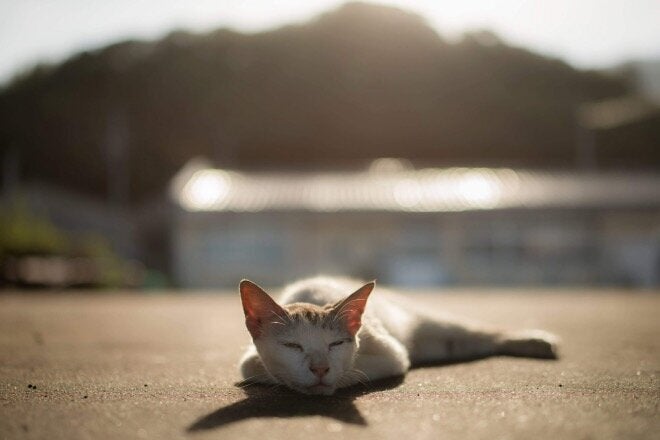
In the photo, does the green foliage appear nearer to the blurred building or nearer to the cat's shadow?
the blurred building

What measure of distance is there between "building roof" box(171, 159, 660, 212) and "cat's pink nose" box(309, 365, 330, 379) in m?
17.8

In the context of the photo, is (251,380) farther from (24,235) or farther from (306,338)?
(24,235)

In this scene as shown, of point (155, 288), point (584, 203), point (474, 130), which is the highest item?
point (474, 130)

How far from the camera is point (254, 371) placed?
11.2ft

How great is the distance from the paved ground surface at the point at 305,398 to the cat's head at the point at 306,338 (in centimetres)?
9

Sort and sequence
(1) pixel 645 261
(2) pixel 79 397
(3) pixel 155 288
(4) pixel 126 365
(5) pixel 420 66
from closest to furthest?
(2) pixel 79 397
(4) pixel 126 365
(3) pixel 155 288
(1) pixel 645 261
(5) pixel 420 66

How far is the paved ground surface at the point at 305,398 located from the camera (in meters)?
2.40

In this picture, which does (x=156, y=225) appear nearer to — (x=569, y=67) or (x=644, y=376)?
(x=644, y=376)

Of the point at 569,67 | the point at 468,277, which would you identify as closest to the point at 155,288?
the point at 468,277

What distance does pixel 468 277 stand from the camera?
2167cm

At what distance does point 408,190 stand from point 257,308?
64.0ft

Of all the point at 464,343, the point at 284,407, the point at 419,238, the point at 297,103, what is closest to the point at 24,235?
the point at 419,238

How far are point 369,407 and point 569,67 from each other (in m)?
54.0

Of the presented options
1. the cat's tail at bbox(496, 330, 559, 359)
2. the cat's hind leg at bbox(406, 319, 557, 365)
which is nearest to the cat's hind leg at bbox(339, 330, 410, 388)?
the cat's hind leg at bbox(406, 319, 557, 365)
